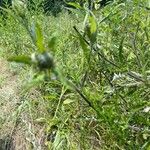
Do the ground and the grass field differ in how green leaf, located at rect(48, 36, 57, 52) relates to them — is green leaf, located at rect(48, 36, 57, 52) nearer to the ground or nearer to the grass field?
the grass field

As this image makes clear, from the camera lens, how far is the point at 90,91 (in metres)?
1.65

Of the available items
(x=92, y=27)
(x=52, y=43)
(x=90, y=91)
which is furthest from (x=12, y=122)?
(x=52, y=43)

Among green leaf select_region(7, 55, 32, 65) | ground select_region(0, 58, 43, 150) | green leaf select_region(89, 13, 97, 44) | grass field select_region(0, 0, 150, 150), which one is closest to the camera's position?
green leaf select_region(7, 55, 32, 65)

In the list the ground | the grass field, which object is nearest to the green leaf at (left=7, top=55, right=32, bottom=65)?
the grass field

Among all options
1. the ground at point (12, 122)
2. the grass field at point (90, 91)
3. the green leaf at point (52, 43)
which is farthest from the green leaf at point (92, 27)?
the ground at point (12, 122)

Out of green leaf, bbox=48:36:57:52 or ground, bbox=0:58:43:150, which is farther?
ground, bbox=0:58:43:150

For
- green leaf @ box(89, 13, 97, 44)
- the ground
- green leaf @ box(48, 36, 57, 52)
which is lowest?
the ground

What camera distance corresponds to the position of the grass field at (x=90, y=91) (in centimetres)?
108

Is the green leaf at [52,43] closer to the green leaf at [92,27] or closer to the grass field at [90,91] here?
the grass field at [90,91]

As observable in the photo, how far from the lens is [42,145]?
82.5 inches

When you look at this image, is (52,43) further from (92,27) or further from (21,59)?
(92,27)

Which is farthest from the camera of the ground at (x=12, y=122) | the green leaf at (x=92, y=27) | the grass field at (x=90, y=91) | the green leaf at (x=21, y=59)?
the ground at (x=12, y=122)

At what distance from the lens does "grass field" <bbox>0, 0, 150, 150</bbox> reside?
1080 millimetres

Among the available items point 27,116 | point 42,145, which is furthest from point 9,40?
point 42,145
